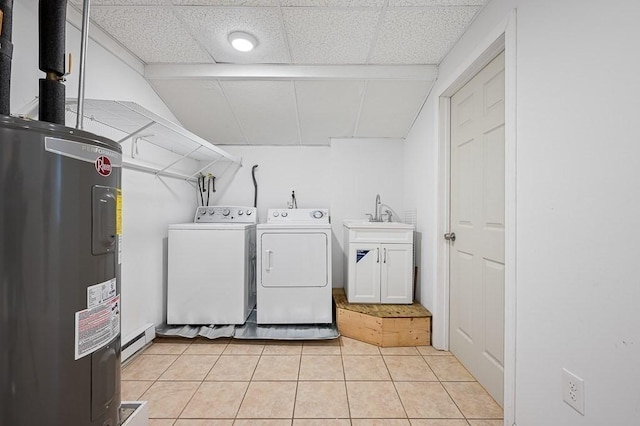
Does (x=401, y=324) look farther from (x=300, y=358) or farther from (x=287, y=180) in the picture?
(x=287, y=180)

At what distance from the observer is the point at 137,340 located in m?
2.12

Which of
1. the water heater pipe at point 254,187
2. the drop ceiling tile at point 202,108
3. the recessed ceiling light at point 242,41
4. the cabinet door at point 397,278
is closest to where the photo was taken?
the recessed ceiling light at point 242,41

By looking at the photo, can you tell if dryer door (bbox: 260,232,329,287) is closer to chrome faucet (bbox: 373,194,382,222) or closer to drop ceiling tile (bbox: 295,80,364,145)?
chrome faucet (bbox: 373,194,382,222)

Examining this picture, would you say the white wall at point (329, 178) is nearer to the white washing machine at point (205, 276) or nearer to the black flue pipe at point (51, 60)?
the white washing machine at point (205, 276)

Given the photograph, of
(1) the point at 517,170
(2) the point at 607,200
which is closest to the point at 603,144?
(2) the point at 607,200

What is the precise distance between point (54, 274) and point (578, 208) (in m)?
1.74

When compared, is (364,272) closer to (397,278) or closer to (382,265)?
(382,265)

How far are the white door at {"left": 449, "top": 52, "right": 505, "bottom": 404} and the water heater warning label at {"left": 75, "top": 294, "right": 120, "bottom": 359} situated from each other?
74.3 inches

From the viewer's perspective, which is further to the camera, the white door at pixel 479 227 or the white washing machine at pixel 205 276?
the white washing machine at pixel 205 276

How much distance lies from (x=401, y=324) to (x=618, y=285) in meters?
1.60

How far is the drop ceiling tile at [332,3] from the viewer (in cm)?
167

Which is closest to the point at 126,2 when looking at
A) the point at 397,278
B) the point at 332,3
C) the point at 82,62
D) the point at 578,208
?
the point at 82,62

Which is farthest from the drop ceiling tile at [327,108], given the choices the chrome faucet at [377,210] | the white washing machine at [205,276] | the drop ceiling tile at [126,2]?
the white washing machine at [205,276]

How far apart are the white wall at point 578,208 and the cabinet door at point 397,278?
1.26 m
